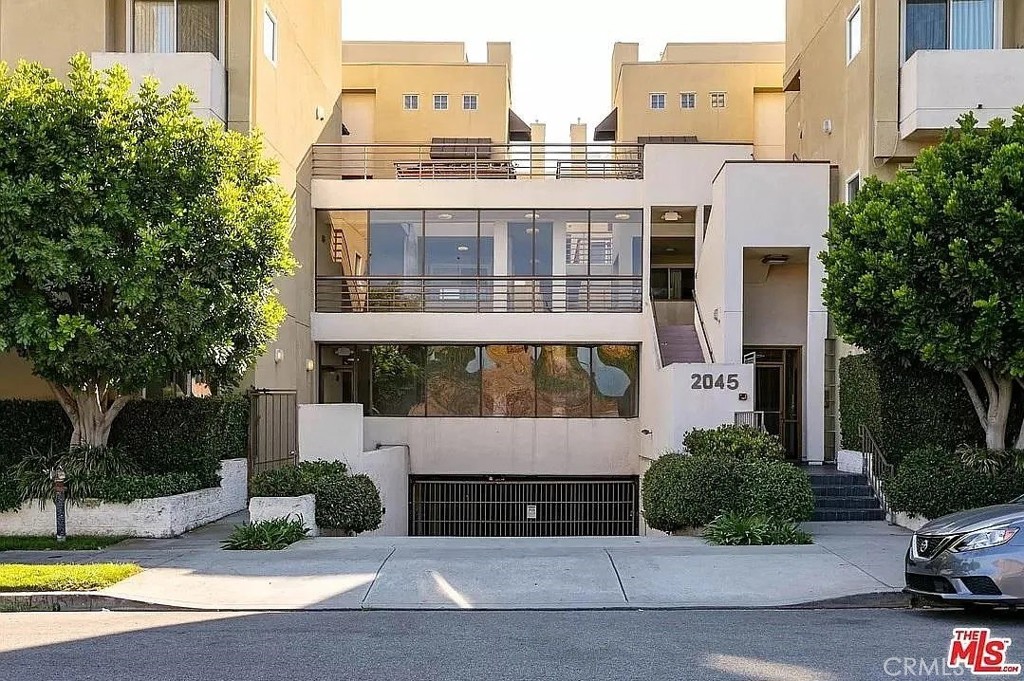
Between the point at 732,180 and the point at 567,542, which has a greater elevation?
the point at 732,180

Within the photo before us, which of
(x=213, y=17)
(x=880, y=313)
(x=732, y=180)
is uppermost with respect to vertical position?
(x=213, y=17)

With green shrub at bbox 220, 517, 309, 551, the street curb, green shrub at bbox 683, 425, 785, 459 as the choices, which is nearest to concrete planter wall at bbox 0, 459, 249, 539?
green shrub at bbox 220, 517, 309, 551

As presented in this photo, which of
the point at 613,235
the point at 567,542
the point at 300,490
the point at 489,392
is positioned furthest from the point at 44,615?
the point at 613,235

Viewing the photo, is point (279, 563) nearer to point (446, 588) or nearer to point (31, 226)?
point (446, 588)

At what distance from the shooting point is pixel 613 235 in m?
24.3

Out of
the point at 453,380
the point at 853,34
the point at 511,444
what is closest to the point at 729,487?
the point at 511,444

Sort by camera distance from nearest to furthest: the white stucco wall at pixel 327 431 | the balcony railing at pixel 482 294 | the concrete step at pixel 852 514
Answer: the concrete step at pixel 852 514, the white stucco wall at pixel 327 431, the balcony railing at pixel 482 294

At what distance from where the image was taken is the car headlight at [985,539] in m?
9.21

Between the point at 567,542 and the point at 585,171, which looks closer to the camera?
the point at 567,542

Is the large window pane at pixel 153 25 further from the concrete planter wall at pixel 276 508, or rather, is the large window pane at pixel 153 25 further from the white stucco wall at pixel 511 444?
the concrete planter wall at pixel 276 508

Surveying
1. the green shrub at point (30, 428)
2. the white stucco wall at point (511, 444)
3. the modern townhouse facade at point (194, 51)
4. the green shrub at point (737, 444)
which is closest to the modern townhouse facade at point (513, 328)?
the white stucco wall at point (511, 444)

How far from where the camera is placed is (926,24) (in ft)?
63.7

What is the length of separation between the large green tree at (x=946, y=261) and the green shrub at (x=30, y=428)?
1236 centimetres

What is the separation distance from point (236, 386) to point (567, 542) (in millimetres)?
6254
